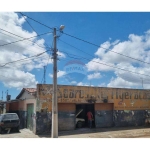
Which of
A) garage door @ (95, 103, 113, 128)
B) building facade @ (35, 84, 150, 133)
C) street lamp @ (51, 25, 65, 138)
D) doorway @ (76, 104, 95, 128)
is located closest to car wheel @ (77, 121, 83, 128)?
doorway @ (76, 104, 95, 128)

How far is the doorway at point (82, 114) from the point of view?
18000 millimetres

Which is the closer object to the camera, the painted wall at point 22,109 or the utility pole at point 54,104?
the utility pole at point 54,104

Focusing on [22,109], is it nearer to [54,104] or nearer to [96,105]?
[96,105]

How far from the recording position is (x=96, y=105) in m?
18.4

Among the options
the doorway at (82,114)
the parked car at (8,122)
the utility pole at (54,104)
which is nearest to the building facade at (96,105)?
the doorway at (82,114)

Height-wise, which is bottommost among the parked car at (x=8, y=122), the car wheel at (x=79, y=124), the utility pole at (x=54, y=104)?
the car wheel at (x=79, y=124)

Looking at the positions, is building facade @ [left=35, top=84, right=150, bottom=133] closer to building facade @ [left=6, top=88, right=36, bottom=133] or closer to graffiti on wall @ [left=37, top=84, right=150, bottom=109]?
graffiti on wall @ [left=37, top=84, right=150, bottom=109]

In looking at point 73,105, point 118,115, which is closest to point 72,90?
point 73,105

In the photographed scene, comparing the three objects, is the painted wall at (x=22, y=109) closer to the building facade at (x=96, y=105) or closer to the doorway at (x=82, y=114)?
the building facade at (x=96, y=105)

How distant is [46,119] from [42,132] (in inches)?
40.9

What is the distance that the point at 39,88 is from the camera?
51.6ft

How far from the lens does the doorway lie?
1800 cm

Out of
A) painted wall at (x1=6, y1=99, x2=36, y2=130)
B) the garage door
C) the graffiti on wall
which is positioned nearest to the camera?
the graffiti on wall

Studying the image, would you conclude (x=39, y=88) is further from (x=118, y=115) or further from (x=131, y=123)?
(x=131, y=123)
